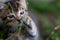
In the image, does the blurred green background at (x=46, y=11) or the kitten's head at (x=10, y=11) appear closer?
the kitten's head at (x=10, y=11)

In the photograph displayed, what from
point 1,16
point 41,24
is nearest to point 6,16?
point 1,16

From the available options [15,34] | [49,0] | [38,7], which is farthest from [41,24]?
[15,34]

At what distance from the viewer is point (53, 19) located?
348 cm

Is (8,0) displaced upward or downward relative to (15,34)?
upward

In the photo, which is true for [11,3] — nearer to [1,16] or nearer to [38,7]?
[1,16]

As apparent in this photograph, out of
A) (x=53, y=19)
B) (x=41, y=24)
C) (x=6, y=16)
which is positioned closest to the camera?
(x=6, y=16)

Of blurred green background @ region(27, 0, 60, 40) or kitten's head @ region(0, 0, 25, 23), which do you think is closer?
kitten's head @ region(0, 0, 25, 23)

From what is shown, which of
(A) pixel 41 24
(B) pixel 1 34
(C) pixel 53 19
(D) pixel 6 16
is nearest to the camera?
(D) pixel 6 16

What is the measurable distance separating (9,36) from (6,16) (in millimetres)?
185

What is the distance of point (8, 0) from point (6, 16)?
0.06 m

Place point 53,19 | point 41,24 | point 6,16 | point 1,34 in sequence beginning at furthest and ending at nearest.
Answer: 1. point 53,19
2. point 41,24
3. point 1,34
4. point 6,16

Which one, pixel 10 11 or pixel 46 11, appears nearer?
pixel 10 11

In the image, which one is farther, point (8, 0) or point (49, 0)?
point (49, 0)

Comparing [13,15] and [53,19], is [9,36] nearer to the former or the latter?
[13,15]
